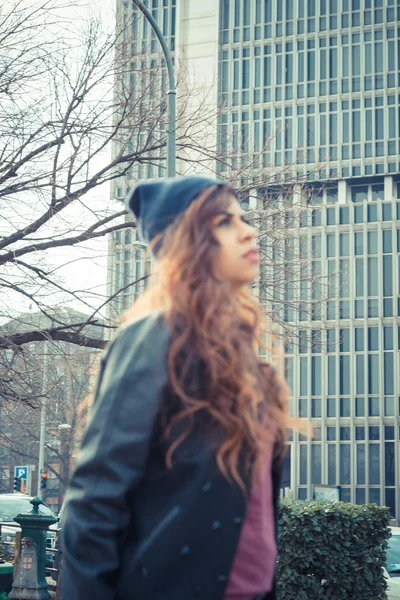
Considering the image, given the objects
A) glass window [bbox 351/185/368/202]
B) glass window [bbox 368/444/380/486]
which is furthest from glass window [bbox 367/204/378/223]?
glass window [bbox 368/444/380/486]

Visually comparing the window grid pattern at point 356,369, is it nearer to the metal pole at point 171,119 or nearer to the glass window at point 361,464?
the glass window at point 361,464

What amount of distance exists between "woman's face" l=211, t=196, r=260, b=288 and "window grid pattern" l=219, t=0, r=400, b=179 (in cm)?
6733

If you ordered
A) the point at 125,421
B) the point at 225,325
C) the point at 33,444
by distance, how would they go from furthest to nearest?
the point at 33,444 → the point at 225,325 → the point at 125,421

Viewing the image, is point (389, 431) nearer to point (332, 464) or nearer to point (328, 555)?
point (332, 464)

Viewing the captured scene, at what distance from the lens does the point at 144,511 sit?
1.89 m

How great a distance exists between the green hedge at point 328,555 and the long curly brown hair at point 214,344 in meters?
7.32

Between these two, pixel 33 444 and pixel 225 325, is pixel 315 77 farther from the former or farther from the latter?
pixel 225 325

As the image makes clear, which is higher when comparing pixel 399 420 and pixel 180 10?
pixel 180 10

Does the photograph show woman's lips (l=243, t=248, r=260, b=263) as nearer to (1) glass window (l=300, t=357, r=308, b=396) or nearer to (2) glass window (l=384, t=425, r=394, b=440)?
(2) glass window (l=384, t=425, r=394, b=440)

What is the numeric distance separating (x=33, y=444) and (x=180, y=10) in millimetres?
32746

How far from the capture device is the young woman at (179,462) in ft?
6.03

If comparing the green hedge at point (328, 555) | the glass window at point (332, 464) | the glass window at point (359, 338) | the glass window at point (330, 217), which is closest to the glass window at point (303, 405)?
the glass window at point (332, 464)

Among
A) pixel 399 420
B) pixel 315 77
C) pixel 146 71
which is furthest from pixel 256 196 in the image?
pixel 315 77

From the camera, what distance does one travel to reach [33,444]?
54.8 meters
